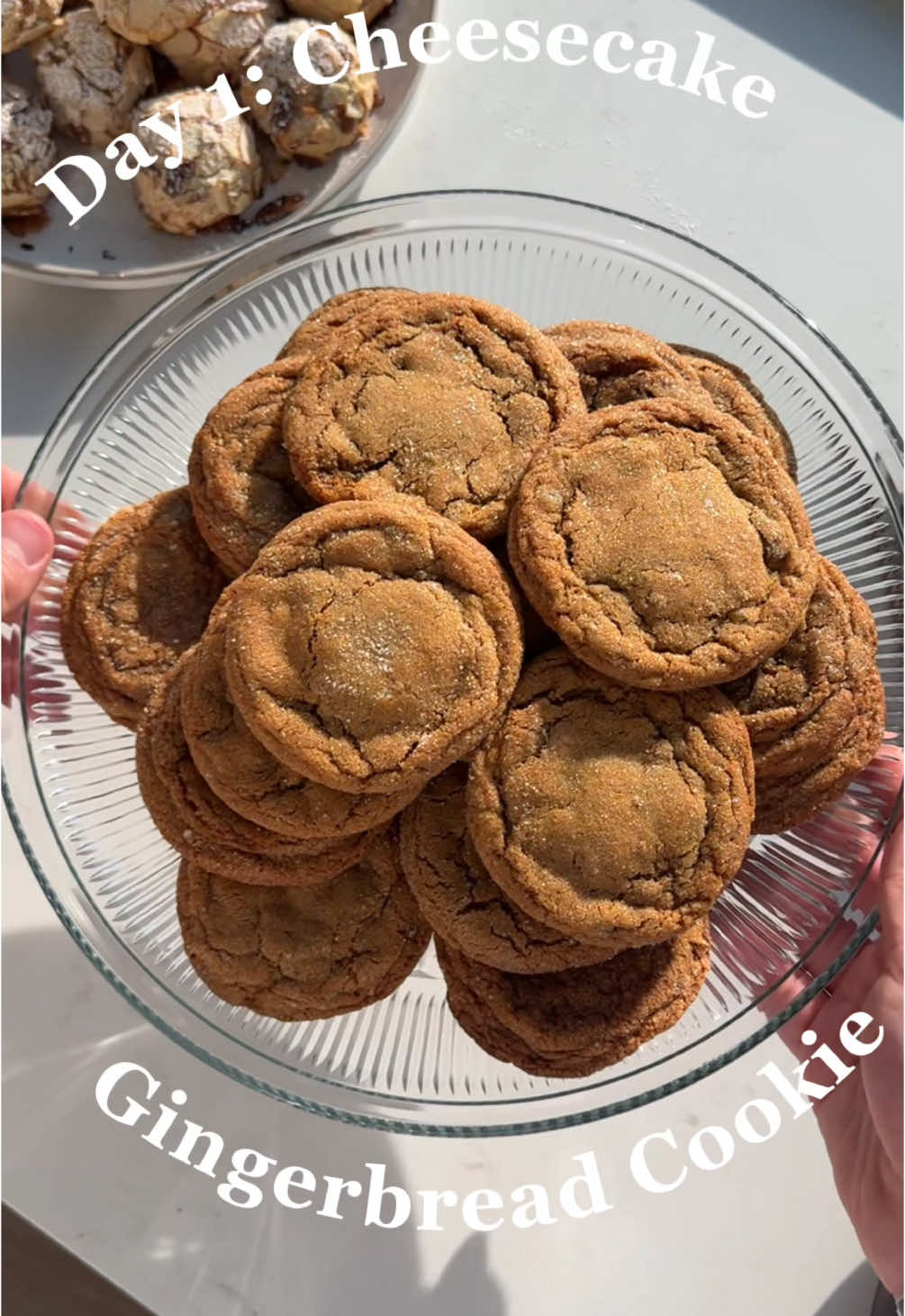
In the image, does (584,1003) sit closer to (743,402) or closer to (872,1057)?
(872,1057)

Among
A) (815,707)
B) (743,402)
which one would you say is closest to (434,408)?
(743,402)

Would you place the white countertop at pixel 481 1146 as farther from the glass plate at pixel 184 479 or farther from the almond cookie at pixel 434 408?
the almond cookie at pixel 434 408

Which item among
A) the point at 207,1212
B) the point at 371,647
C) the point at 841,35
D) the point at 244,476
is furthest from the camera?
the point at 841,35

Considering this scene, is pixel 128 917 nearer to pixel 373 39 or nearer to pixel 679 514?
pixel 679 514

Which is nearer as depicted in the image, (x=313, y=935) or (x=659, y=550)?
(x=659, y=550)

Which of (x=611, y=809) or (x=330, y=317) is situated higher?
(x=330, y=317)

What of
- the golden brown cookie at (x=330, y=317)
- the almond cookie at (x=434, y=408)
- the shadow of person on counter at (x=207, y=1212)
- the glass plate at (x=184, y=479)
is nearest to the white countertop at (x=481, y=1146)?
the shadow of person on counter at (x=207, y=1212)

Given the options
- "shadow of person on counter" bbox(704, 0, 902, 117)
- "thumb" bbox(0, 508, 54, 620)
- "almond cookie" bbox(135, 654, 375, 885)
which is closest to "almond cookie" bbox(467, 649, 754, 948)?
"almond cookie" bbox(135, 654, 375, 885)
